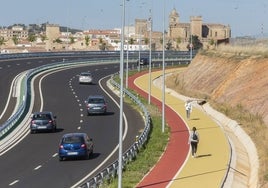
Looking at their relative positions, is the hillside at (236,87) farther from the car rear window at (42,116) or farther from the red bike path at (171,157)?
the car rear window at (42,116)

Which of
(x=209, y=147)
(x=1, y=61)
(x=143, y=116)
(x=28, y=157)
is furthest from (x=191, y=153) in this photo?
(x=1, y=61)

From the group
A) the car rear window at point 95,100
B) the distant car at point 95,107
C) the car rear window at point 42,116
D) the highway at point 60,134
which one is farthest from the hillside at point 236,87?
the car rear window at point 42,116

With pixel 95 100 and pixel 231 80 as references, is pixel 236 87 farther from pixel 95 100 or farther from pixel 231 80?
pixel 95 100

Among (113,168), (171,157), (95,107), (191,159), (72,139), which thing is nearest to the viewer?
(113,168)

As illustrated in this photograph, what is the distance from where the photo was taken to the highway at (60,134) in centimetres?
2767

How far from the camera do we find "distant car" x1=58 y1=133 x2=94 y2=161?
31.3m

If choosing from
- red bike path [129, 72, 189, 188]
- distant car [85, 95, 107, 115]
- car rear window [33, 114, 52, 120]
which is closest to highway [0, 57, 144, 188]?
distant car [85, 95, 107, 115]

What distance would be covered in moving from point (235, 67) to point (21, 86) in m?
22.2

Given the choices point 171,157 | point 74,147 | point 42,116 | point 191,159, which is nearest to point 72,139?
point 74,147

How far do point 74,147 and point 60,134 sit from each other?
1093cm

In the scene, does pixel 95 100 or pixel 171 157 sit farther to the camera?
pixel 95 100

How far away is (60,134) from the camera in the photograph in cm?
4216

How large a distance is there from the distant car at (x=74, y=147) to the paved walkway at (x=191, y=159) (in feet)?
12.6

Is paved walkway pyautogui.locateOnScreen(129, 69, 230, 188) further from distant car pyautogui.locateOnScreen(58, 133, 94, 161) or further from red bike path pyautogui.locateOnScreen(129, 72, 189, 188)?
distant car pyautogui.locateOnScreen(58, 133, 94, 161)
